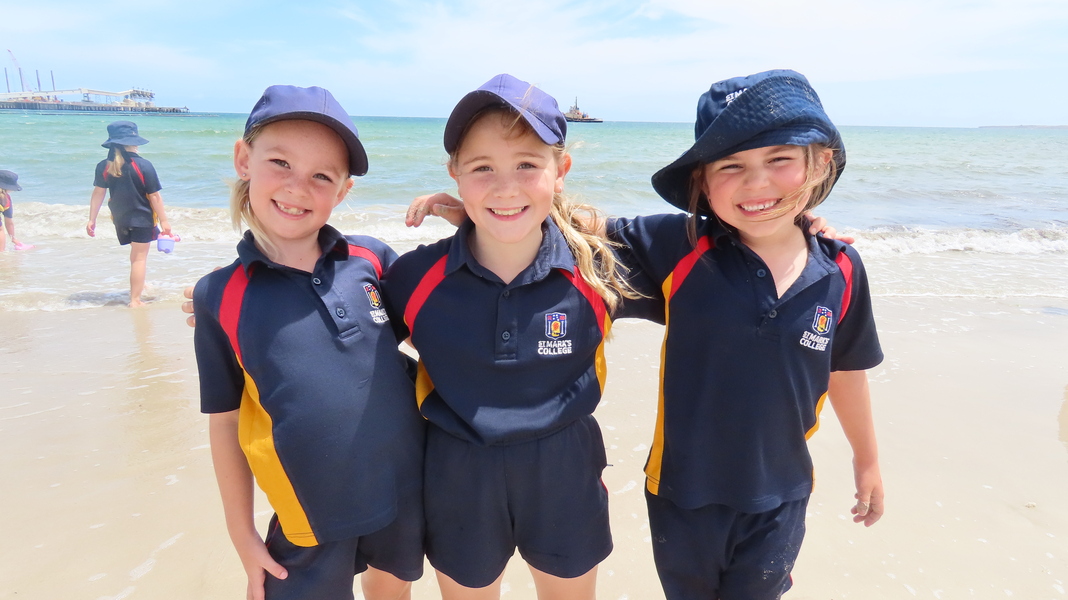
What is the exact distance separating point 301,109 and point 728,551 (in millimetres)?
1803

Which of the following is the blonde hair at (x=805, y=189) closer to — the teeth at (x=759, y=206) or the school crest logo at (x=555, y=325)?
the teeth at (x=759, y=206)

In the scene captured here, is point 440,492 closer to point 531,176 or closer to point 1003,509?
point 531,176

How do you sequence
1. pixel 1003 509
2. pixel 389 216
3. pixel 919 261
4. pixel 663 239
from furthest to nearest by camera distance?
pixel 389 216
pixel 919 261
pixel 1003 509
pixel 663 239

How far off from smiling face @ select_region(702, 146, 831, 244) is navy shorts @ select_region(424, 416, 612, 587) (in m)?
0.78

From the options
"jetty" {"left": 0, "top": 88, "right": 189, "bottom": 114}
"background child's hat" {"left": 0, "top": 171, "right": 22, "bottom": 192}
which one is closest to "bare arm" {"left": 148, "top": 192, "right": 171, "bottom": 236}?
"background child's hat" {"left": 0, "top": 171, "right": 22, "bottom": 192}

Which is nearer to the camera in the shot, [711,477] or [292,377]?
[292,377]

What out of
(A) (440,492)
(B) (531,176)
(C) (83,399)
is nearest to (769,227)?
(B) (531,176)

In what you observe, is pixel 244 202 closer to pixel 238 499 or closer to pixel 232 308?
pixel 232 308

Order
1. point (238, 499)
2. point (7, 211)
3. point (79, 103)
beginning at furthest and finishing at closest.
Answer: point (79, 103), point (7, 211), point (238, 499)

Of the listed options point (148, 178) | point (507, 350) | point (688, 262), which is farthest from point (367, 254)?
point (148, 178)

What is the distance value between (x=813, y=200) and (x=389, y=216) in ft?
33.7

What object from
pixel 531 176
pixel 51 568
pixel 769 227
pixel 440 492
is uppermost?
pixel 531 176

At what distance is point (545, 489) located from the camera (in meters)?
1.77

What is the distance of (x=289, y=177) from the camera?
1.79 metres
